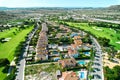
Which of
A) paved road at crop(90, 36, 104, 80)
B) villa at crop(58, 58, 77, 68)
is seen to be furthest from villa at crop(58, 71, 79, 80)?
paved road at crop(90, 36, 104, 80)

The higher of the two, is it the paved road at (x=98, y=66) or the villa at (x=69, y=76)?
the villa at (x=69, y=76)

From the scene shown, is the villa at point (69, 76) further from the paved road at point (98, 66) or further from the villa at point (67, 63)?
the paved road at point (98, 66)

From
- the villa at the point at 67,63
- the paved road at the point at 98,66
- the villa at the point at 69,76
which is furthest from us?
the villa at the point at 67,63

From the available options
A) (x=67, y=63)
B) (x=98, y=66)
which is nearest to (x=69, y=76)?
(x=67, y=63)

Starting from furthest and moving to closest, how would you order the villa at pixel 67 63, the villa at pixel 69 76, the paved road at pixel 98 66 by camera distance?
1. the villa at pixel 67 63
2. the paved road at pixel 98 66
3. the villa at pixel 69 76

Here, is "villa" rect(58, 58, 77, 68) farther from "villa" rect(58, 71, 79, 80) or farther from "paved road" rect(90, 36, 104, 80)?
"paved road" rect(90, 36, 104, 80)

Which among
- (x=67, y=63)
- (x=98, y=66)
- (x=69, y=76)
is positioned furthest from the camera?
(x=98, y=66)

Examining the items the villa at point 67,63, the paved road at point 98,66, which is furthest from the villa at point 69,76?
the paved road at point 98,66

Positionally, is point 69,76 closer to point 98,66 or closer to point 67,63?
point 67,63

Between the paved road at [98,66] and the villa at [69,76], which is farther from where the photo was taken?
the paved road at [98,66]

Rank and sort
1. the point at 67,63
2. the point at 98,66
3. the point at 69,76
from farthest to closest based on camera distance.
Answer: the point at 98,66 → the point at 67,63 → the point at 69,76

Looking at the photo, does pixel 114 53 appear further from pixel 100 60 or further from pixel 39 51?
pixel 39 51

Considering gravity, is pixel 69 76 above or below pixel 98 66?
above
